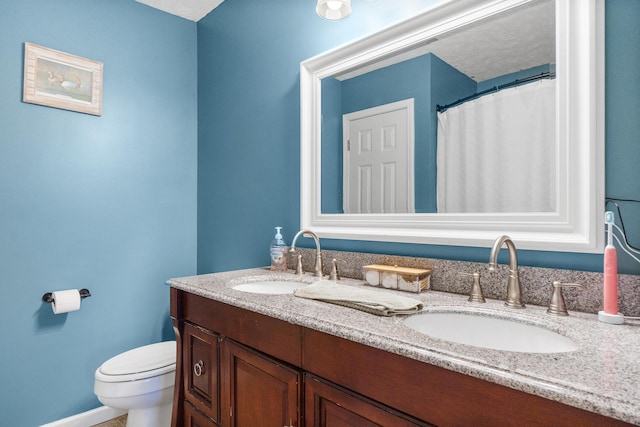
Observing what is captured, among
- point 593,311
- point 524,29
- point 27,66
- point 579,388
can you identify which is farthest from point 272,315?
point 27,66

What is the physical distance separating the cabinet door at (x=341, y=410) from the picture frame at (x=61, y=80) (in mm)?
2054

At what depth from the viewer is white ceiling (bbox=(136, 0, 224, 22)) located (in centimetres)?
230

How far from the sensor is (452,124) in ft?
4.28

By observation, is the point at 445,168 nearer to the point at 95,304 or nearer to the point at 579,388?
the point at 579,388


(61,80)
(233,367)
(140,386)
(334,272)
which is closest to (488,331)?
(334,272)

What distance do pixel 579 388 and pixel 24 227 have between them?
238 centimetres

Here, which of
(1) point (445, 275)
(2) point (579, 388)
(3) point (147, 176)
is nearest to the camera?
(2) point (579, 388)

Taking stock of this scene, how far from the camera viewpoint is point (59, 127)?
2.01 m

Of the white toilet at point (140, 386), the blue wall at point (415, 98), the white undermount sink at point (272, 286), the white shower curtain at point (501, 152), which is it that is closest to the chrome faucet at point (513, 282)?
the white shower curtain at point (501, 152)

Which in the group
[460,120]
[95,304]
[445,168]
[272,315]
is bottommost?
[95,304]

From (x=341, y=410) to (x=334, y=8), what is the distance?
4.77 ft

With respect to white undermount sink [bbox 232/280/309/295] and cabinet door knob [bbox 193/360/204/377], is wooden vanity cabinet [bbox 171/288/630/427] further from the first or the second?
white undermount sink [bbox 232/280/309/295]

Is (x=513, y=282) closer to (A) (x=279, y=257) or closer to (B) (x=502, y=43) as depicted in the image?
(B) (x=502, y=43)

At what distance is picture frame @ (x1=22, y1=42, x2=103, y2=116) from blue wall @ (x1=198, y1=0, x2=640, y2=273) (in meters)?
0.66
